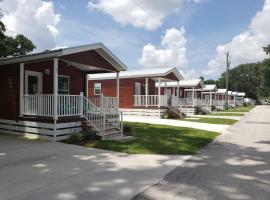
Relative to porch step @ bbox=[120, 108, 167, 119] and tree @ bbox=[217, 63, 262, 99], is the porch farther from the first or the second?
tree @ bbox=[217, 63, 262, 99]

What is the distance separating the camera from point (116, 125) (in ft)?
41.3

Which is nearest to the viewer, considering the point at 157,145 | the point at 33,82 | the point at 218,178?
the point at 218,178

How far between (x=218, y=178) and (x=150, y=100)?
17.3 metres

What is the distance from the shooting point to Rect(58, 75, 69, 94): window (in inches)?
594

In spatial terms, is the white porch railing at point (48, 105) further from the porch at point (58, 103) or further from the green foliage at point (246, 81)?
the green foliage at point (246, 81)

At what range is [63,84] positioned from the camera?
15.4m

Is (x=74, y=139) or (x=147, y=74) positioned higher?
(x=147, y=74)

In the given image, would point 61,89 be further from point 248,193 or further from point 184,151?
point 248,193

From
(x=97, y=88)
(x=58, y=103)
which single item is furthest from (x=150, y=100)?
(x=58, y=103)

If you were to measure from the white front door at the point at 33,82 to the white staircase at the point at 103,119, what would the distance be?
2.59m

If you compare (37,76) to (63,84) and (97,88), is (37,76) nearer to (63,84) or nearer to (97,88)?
(63,84)

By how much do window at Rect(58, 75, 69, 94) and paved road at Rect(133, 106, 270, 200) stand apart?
27.2 feet

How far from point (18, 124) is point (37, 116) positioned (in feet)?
3.66

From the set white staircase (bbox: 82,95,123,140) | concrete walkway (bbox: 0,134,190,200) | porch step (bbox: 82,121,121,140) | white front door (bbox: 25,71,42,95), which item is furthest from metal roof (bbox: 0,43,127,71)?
concrete walkway (bbox: 0,134,190,200)
